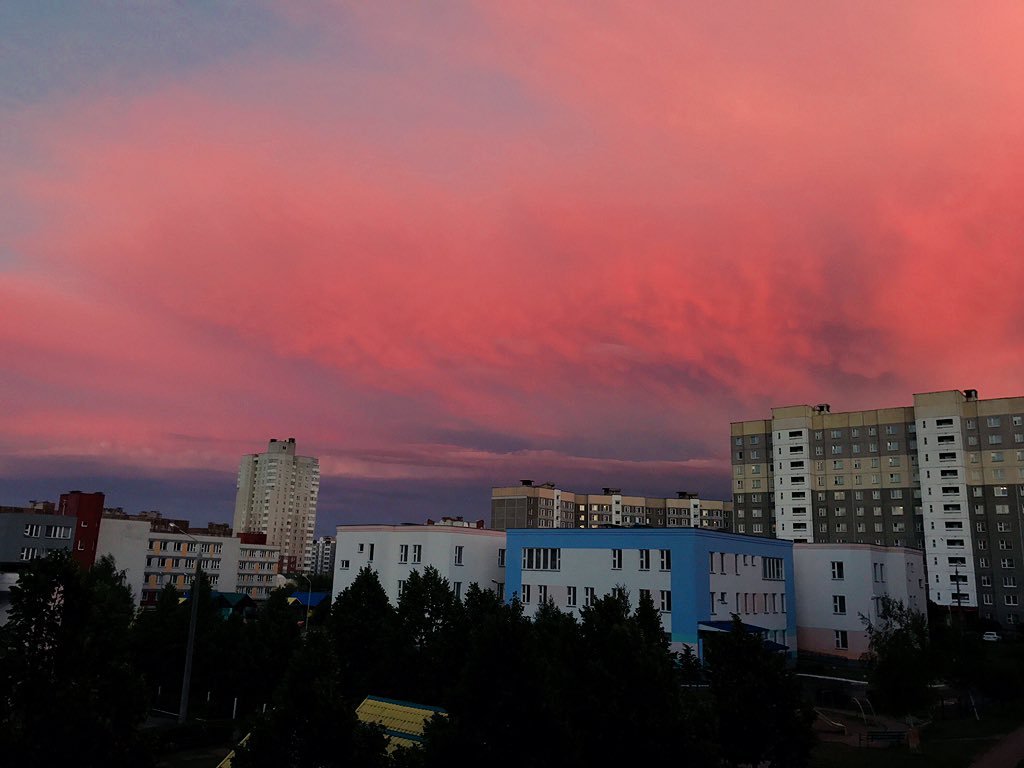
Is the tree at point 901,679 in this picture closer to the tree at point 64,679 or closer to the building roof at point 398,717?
the building roof at point 398,717

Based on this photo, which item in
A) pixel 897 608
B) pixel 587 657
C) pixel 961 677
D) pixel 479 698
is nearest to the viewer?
pixel 479 698

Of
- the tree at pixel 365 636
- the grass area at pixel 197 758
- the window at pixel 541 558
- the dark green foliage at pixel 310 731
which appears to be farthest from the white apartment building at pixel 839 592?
the dark green foliage at pixel 310 731

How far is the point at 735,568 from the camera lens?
60.5m

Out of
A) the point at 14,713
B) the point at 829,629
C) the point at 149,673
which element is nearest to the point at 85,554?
the point at 149,673

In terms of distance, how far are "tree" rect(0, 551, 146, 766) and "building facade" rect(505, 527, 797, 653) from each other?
39.1 m

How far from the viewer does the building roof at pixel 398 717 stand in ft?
81.9

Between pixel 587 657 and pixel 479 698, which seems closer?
pixel 479 698

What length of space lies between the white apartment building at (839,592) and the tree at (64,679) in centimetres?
6576

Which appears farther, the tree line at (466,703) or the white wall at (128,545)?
the white wall at (128,545)

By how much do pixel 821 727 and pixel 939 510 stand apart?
9487cm

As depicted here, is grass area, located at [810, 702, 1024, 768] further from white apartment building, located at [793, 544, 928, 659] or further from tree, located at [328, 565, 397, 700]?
white apartment building, located at [793, 544, 928, 659]

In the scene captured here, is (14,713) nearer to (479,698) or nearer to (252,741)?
(252,741)

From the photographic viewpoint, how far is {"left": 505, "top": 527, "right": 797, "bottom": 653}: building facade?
183 ft

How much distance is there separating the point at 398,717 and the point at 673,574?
3443cm
